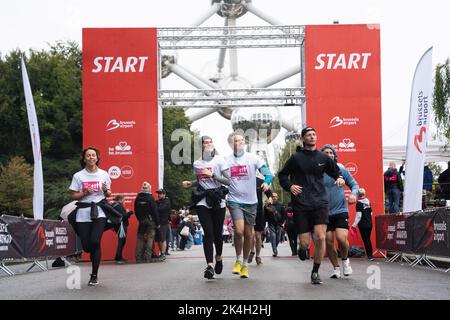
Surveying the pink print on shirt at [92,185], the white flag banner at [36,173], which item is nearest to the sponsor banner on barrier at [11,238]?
the white flag banner at [36,173]

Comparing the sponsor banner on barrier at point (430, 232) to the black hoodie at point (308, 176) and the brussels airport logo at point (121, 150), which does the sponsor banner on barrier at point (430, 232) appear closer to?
the black hoodie at point (308, 176)

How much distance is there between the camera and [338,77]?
66.9 ft

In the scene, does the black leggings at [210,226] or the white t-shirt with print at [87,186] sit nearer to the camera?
the white t-shirt with print at [87,186]

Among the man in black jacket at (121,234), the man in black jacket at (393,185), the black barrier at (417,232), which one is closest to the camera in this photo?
the black barrier at (417,232)

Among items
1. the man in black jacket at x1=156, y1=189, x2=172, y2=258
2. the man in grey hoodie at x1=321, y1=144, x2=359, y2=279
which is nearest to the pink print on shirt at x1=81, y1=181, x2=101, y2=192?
the man in grey hoodie at x1=321, y1=144, x2=359, y2=279

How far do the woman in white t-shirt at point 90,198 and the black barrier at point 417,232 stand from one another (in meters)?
6.70

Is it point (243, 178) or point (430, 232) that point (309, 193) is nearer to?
point (243, 178)

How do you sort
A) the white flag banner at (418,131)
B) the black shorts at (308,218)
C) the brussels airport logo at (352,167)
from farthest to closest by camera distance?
the brussels airport logo at (352,167) → the white flag banner at (418,131) → the black shorts at (308,218)

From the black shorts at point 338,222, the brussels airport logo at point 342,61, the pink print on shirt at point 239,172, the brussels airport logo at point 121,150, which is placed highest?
the brussels airport logo at point 342,61

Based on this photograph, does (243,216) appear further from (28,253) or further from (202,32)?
(202,32)

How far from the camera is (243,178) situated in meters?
10.9

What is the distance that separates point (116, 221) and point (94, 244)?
0.45 meters

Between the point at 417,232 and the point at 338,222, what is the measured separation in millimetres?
4993

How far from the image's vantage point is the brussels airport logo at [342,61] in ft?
66.7
